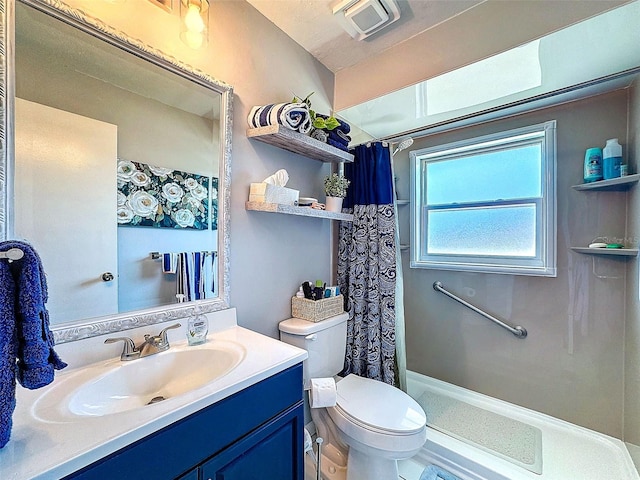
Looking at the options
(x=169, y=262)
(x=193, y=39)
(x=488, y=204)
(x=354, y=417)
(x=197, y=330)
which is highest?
(x=193, y=39)

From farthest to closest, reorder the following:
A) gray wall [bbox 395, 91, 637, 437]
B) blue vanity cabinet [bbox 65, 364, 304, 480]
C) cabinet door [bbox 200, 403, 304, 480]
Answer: gray wall [bbox 395, 91, 637, 437] → cabinet door [bbox 200, 403, 304, 480] → blue vanity cabinet [bbox 65, 364, 304, 480]

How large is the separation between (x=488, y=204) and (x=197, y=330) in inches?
79.1

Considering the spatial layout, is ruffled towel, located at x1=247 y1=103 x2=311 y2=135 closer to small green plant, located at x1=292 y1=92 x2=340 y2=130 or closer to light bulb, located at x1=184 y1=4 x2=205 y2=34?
small green plant, located at x1=292 y1=92 x2=340 y2=130

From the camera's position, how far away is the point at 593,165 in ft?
5.14

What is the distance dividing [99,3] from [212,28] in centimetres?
41

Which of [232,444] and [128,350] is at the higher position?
[128,350]

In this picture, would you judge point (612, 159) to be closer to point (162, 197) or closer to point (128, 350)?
point (162, 197)

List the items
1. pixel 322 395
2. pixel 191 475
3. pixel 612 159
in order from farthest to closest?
pixel 612 159
pixel 322 395
pixel 191 475

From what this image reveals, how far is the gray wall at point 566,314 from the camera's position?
1590 mm

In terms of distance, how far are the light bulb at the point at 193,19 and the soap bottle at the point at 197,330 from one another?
112cm

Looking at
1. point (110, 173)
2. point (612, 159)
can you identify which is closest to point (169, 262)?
point (110, 173)

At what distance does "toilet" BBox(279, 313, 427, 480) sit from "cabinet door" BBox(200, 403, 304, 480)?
1.18 ft

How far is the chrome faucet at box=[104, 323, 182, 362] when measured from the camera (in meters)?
0.91

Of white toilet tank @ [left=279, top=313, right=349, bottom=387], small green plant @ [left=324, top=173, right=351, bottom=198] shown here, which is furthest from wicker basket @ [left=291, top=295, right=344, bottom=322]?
small green plant @ [left=324, top=173, right=351, bottom=198]
